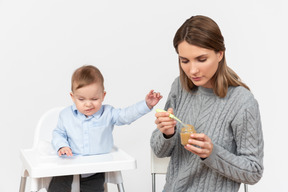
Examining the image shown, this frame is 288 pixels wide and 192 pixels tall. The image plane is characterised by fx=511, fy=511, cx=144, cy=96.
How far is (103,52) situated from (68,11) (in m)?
0.36

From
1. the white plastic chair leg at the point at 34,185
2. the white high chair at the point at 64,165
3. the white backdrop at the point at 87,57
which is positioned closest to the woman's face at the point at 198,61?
the white high chair at the point at 64,165

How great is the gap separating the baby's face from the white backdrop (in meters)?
1.06

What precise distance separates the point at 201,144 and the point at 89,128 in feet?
2.06

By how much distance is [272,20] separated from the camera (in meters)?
3.49

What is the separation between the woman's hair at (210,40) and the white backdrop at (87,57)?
1350 millimetres

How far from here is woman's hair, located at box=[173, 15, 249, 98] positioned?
1.85 m

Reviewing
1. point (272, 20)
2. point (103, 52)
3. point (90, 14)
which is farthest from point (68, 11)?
point (272, 20)

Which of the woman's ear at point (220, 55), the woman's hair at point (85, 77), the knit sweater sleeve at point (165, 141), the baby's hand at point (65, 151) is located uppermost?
the woman's ear at point (220, 55)

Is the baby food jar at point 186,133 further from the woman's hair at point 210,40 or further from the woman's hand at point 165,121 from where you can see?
the woman's hair at point 210,40

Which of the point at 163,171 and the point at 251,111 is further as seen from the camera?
the point at 163,171

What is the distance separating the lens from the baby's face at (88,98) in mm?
2215

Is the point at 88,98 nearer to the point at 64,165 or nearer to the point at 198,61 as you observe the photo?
the point at 64,165

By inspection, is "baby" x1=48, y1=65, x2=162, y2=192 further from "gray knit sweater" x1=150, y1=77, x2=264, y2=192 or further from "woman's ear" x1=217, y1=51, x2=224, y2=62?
"woman's ear" x1=217, y1=51, x2=224, y2=62

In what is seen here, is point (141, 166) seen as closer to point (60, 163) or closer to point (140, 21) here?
point (140, 21)
